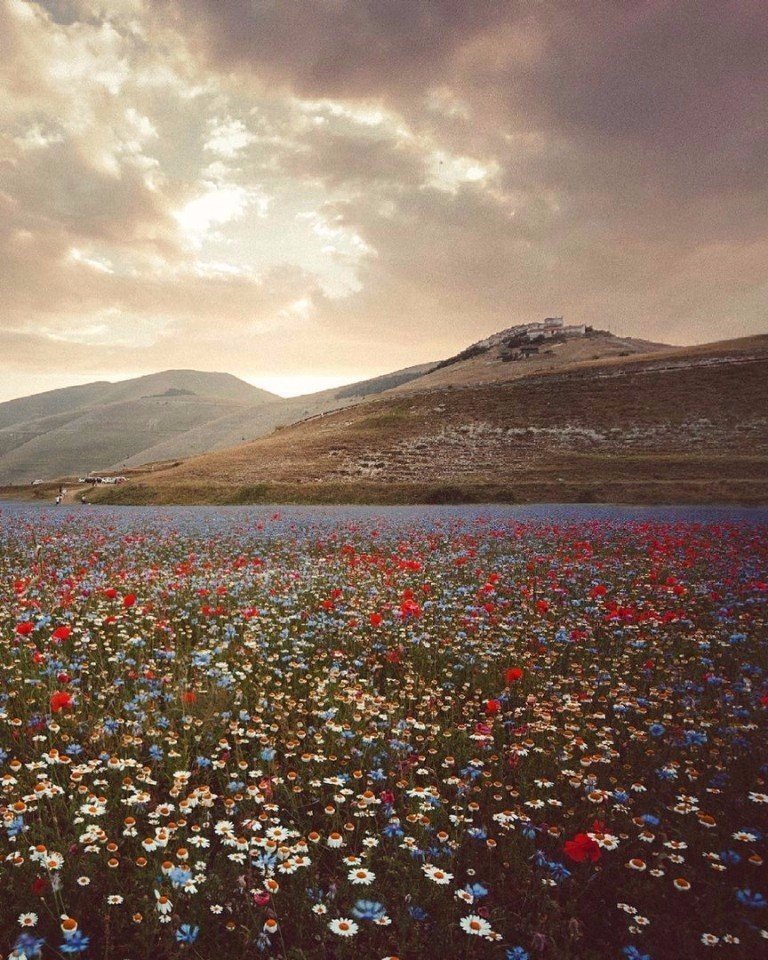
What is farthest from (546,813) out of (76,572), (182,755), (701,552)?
(701,552)

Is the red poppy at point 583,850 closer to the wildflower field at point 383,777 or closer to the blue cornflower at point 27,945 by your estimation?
the wildflower field at point 383,777

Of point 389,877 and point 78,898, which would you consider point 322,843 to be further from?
point 78,898

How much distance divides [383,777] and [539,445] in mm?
62805

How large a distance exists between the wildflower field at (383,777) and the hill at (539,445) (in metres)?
32.2

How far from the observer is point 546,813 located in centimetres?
430

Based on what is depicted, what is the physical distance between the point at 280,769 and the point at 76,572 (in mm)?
8838

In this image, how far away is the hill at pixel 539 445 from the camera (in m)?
44.1

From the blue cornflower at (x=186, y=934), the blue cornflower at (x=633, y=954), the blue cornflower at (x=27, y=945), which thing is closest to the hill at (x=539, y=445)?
the blue cornflower at (x=633, y=954)

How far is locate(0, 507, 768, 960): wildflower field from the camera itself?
3.25 meters

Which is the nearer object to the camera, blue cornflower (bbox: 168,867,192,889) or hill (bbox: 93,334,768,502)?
blue cornflower (bbox: 168,867,192,889)

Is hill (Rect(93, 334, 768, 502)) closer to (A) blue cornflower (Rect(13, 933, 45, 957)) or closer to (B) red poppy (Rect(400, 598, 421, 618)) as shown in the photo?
(B) red poppy (Rect(400, 598, 421, 618))

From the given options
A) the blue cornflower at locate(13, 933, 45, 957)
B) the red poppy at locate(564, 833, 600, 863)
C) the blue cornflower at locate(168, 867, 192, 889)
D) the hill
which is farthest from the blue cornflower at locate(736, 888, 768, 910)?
the hill

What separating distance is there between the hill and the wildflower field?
32202mm

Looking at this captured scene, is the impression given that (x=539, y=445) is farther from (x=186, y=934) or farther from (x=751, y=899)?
(x=186, y=934)
